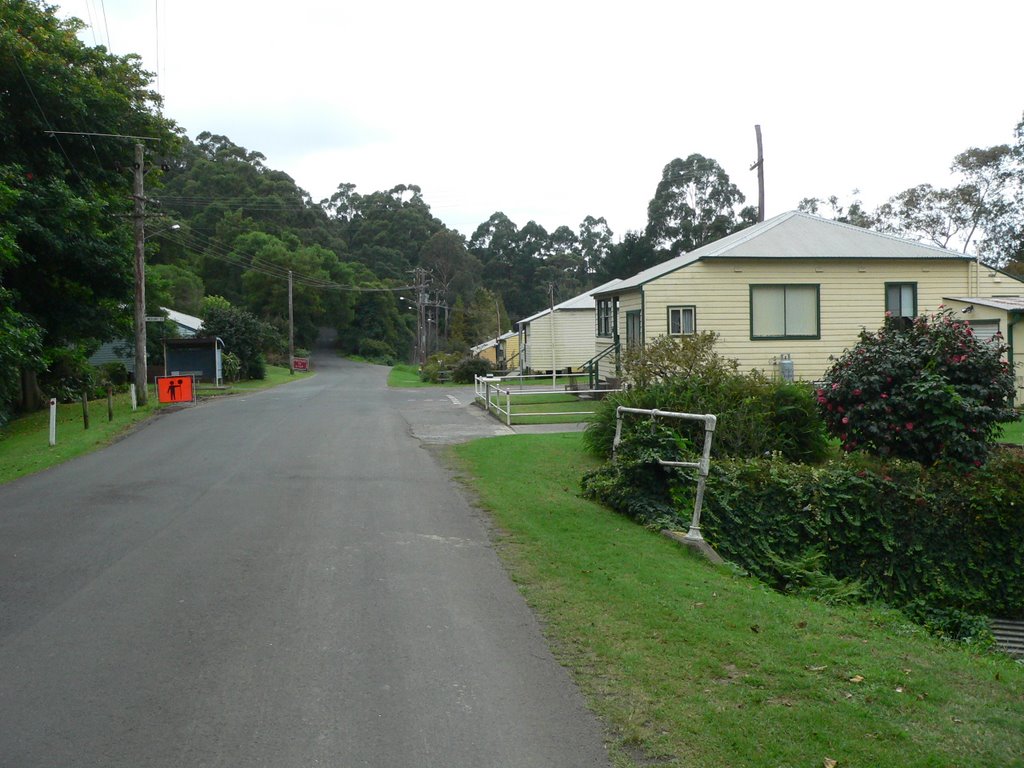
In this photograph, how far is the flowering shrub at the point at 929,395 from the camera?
11.1 metres

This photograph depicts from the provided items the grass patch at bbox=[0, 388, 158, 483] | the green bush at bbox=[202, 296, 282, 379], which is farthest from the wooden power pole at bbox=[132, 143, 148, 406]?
the green bush at bbox=[202, 296, 282, 379]

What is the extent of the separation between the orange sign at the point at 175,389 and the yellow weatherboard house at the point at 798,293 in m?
15.3

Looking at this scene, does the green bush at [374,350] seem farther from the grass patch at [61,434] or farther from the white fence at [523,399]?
the white fence at [523,399]

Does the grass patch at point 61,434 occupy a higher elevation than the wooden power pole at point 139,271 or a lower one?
lower

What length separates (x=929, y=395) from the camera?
11.1 metres

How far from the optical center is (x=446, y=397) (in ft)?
112

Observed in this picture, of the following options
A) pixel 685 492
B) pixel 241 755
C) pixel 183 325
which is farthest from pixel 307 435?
pixel 183 325

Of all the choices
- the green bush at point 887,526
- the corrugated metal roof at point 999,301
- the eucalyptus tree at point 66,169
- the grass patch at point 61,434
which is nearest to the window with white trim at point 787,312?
the corrugated metal roof at point 999,301

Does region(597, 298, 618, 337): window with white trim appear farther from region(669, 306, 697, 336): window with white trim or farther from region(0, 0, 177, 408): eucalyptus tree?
region(0, 0, 177, 408): eucalyptus tree

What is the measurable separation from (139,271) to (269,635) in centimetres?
2589

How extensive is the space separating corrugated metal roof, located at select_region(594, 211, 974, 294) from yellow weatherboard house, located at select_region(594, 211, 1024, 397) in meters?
0.05

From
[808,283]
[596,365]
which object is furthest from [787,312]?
[596,365]

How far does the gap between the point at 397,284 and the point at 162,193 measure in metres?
25.3

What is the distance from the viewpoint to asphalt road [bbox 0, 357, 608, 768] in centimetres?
466
